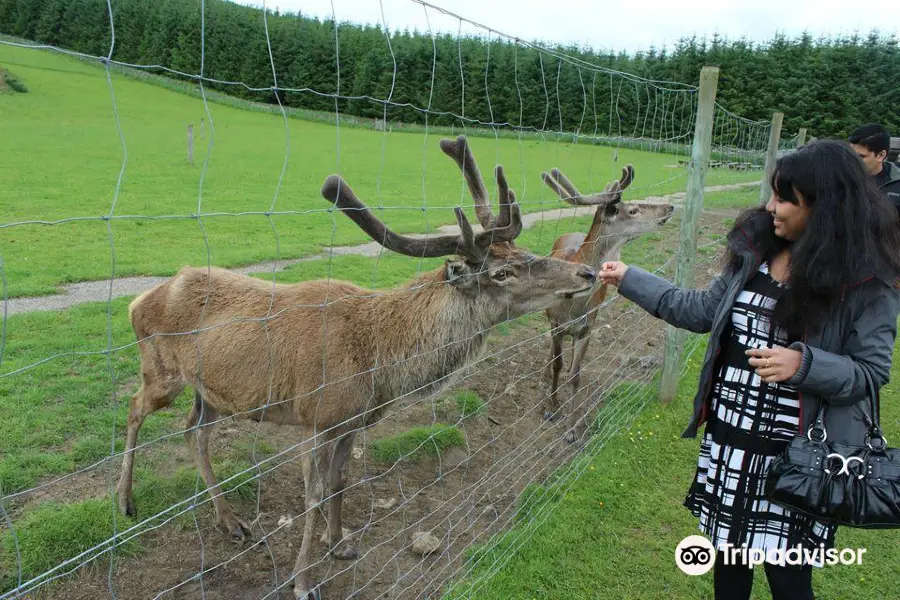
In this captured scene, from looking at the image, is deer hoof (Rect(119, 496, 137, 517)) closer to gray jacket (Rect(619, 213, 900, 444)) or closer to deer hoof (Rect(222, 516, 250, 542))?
deer hoof (Rect(222, 516, 250, 542))

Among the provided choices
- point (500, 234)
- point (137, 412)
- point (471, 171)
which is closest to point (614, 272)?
point (500, 234)

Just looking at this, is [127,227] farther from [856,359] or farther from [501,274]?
[856,359]

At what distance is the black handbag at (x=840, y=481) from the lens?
2.30m

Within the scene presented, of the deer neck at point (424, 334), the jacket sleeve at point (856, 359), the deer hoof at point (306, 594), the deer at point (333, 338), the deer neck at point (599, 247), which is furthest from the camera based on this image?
the deer neck at point (599, 247)

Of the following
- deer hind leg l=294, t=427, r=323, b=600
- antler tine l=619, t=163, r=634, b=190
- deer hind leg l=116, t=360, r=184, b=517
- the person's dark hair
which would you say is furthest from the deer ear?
the person's dark hair

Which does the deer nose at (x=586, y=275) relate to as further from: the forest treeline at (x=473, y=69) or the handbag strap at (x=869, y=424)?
the handbag strap at (x=869, y=424)

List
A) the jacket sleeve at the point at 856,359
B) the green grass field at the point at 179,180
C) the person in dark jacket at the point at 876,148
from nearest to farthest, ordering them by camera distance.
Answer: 1. the jacket sleeve at the point at 856,359
2. the person in dark jacket at the point at 876,148
3. the green grass field at the point at 179,180

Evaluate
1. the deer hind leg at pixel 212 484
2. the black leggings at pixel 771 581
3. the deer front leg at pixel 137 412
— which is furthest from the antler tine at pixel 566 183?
the black leggings at pixel 771 581

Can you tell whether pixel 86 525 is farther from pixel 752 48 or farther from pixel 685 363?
pixel 752 48

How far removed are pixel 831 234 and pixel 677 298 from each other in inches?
32.2

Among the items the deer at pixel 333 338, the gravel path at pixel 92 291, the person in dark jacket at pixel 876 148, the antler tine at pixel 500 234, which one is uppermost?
the person in dark jacket at pixel 876 148

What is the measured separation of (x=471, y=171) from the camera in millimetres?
3994

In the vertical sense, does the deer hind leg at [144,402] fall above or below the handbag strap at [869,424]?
below

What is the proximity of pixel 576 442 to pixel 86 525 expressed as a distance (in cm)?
377
